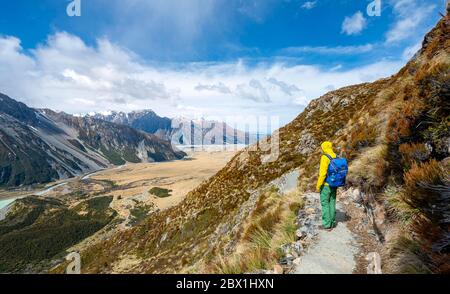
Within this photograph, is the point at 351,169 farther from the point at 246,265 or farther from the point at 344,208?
the point at 246,265

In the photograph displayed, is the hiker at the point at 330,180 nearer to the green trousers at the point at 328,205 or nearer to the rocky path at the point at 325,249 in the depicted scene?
the green trousers at the point at 328,205

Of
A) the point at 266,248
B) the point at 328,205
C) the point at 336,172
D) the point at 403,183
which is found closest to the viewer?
the point at 266,248

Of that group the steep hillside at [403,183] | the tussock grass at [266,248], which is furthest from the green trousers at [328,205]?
the steep hillside at [403,183]

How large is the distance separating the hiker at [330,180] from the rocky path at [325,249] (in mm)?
551

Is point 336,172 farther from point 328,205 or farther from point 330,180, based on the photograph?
point 328,205

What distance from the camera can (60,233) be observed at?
7259 inches

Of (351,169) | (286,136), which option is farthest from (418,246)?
(286,136)

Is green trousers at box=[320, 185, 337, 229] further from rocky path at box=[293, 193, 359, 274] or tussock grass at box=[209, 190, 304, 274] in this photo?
tussock grass at box=[209, 190, 304, 274]

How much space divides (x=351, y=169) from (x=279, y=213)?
487cm

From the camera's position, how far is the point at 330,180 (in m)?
10.3

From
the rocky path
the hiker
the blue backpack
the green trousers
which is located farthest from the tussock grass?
the blue backpack

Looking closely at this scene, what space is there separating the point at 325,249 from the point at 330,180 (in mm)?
2586

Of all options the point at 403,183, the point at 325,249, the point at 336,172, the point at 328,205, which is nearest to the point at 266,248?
the point at 325,249
